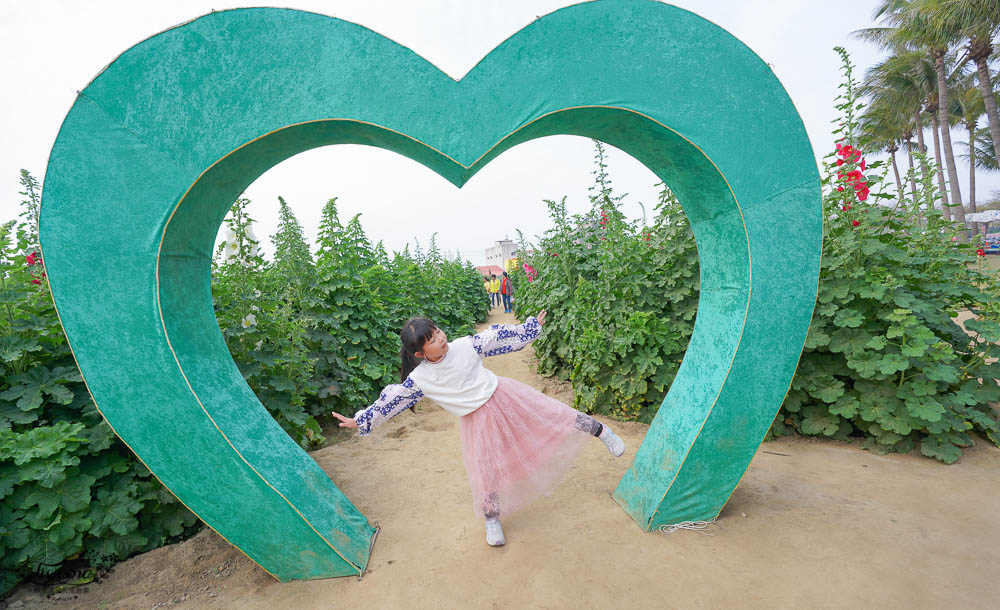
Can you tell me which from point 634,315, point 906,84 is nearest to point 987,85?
point 906,84

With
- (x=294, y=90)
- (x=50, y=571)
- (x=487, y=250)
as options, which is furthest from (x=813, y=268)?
(x=487, y=250)

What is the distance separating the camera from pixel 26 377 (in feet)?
8.34

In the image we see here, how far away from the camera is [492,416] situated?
2789mm

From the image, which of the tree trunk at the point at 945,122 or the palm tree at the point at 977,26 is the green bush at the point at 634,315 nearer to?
the palm tree at the point at 977,26

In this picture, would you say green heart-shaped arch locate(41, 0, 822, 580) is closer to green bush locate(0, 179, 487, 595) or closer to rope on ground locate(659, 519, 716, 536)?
rope on ground locate(659, 519, 716, 536)

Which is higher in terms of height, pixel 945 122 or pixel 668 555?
pixel 945 122

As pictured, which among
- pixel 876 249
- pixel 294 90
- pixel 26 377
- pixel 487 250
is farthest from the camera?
pixel 487 250

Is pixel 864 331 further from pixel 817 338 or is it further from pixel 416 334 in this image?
pixel 416 334

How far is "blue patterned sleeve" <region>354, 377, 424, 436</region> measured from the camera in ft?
8.60

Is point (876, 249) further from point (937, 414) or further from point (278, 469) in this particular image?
point (278, 469)

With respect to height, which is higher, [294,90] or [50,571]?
[294,90]

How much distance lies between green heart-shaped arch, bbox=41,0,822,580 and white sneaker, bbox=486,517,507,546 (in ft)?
2.34

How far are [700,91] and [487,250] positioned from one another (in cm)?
6648

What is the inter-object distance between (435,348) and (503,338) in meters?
0.46
